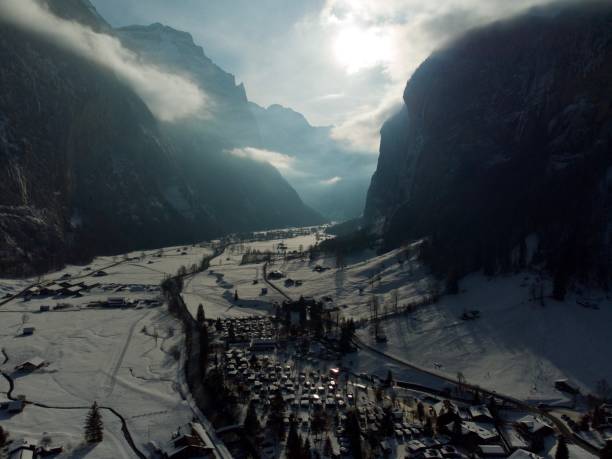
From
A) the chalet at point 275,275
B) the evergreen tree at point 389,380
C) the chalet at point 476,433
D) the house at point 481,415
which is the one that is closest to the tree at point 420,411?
the chalet at point 476,433

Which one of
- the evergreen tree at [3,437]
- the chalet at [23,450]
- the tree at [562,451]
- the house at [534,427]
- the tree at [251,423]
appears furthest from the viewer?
the tree at [251,423]

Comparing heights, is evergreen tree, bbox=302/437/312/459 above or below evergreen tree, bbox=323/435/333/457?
above

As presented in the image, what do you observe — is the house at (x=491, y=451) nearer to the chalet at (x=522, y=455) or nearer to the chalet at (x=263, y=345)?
the chalet at (x=522, y=455)

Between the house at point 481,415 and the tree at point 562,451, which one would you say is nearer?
the tree at point 562,451

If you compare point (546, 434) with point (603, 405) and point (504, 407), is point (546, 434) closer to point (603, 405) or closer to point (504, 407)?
point (504, 407)

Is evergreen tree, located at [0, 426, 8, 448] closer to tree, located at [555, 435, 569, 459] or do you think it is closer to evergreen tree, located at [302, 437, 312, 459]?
evergreen tree, located at [302, 437, 312, 459]

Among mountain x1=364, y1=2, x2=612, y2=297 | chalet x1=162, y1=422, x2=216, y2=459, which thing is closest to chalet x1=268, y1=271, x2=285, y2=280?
mountain x1=364, y1=2, x2=612, y2=297
